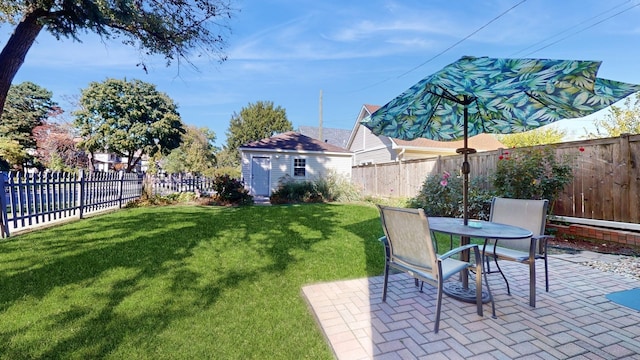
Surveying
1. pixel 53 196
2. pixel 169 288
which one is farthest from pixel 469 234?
pixel 53 196

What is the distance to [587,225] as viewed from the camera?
216 inches

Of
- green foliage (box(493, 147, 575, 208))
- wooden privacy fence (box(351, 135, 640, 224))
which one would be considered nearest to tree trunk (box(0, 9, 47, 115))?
green foliage (box(493, 147, 575, 208))

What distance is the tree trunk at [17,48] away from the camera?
3938mm

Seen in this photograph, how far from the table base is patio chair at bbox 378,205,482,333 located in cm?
32

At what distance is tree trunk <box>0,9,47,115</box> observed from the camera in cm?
394

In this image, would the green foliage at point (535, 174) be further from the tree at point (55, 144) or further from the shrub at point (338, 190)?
the tree at point (55, 144)

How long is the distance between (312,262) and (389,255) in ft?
5.02

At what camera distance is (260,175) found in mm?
15125

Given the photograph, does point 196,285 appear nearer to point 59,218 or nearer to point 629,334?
point 629,334

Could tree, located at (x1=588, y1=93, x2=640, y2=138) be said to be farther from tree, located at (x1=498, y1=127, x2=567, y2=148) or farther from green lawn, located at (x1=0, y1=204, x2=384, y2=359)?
green lawn, located at (x1=0, y1=204, x2=384, y2=359)

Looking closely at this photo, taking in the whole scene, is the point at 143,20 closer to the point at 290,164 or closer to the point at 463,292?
the point at 463,292

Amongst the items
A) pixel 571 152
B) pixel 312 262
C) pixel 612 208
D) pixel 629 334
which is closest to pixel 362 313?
pixel 312 262

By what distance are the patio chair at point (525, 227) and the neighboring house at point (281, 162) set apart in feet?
37.2

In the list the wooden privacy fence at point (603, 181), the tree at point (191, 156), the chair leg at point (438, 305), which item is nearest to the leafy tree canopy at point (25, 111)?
the tree at point (191, 156)
